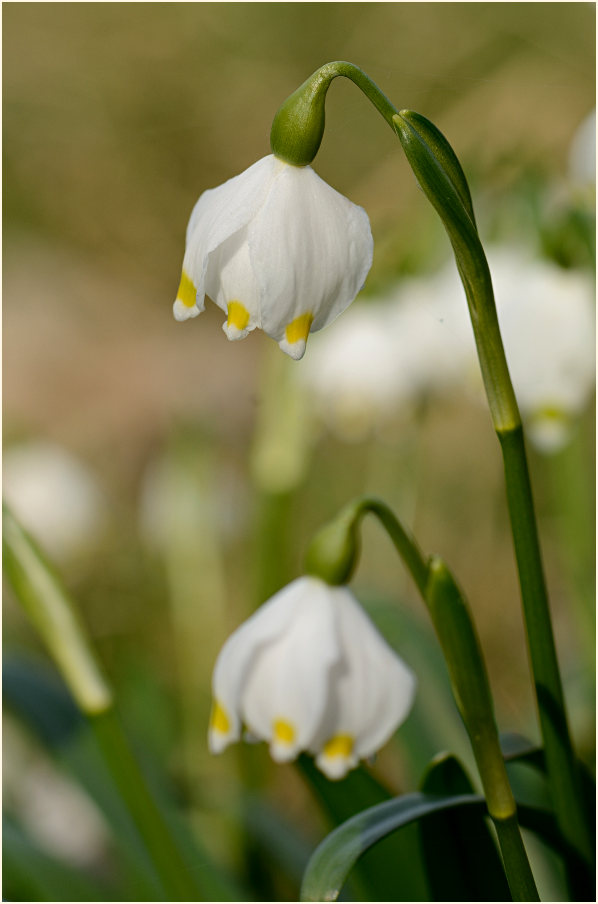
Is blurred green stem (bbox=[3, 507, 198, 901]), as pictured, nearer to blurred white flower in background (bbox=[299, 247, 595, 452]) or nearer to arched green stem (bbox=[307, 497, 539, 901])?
arched green stem (bbox=[307, 497, 539, 901])

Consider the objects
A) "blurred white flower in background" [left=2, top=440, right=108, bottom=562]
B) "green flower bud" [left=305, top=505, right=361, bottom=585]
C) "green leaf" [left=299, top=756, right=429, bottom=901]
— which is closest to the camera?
"green flower bud" [left=305, top=505, right=361, bottom=585]

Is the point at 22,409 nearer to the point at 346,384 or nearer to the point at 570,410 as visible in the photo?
the point at 346,384

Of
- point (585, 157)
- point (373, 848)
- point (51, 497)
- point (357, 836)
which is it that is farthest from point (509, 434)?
point (51, 497)

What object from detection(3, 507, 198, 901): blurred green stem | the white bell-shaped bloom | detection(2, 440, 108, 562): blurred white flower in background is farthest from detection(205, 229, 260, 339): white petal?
detection(2, 440, 108, 562): blurred white flower in background

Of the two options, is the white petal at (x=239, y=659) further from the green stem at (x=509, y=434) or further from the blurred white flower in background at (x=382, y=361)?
the blurred white flower in background at (x=382, y=361)

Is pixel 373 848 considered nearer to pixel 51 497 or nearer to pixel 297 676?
pixel 297 676

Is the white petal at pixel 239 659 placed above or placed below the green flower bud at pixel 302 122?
below

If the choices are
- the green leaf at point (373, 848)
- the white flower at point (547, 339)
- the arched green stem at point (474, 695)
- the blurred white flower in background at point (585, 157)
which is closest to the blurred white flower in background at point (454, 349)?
the white flower at point (547, 339)
